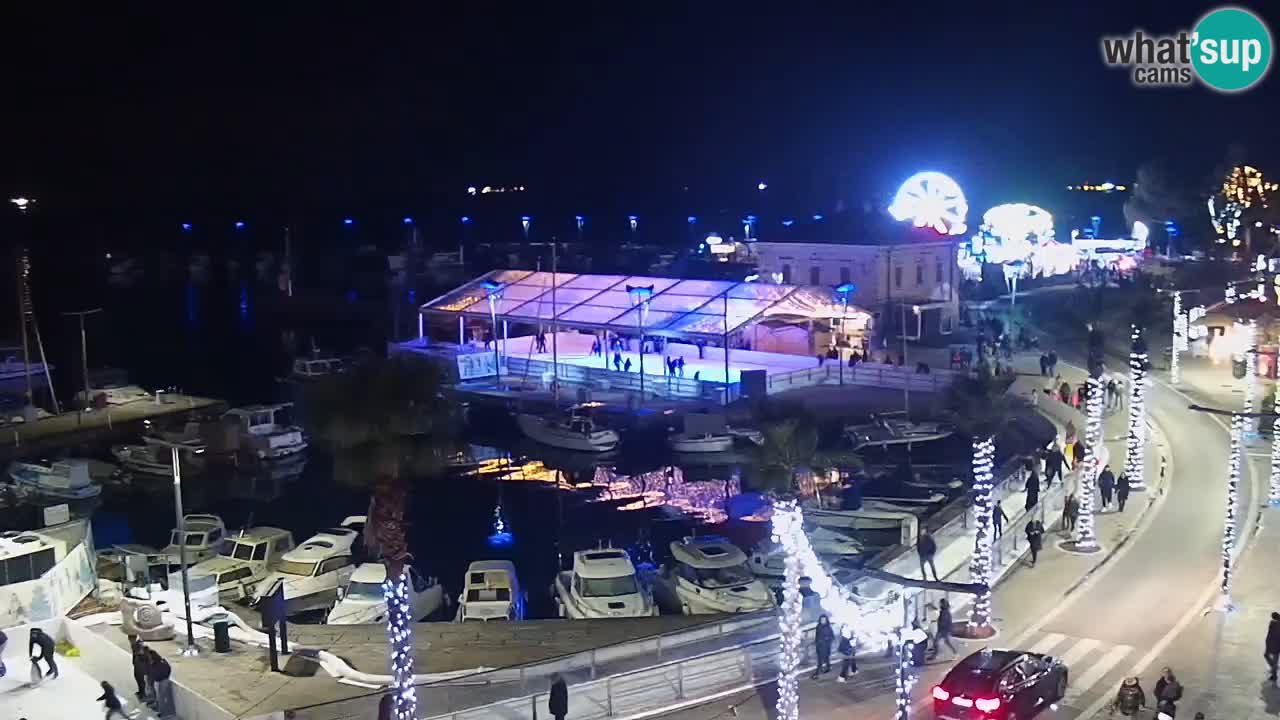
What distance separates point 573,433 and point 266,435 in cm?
1278

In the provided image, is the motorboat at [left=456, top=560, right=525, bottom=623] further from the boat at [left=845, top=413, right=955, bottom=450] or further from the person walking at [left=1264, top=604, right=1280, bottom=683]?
the boat at [left=845, top=413, right=955, bottom=450]

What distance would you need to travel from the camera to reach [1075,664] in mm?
19438

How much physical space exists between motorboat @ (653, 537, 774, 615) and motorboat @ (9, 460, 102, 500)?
24.7 metres

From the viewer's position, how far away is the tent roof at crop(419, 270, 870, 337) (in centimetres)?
5488

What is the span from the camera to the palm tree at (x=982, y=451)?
69.9ft

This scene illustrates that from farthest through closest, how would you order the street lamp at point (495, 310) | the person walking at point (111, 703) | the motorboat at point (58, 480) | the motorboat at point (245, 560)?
the street lamp at point (495, 310)
the motorboat at point (58, 480)
the motorboat at point (245, 560)
the person walking at point (111, 703)

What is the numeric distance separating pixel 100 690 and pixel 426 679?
5.04 meters

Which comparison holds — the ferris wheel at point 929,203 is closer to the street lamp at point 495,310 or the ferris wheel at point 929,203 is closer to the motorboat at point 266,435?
the street lamp at point 495,310

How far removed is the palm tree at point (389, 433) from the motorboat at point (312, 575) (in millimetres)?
13972

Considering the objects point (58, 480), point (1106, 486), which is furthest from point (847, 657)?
point (58, 480)

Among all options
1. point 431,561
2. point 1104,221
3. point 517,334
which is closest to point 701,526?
point 431,561

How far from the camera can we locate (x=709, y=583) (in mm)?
28516

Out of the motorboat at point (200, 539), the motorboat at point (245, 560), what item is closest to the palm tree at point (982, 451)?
the motorboat at point (245, 560)

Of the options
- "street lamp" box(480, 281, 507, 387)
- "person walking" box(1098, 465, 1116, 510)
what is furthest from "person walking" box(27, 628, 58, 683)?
"street lamp" box(480, 281, 507, 387)
